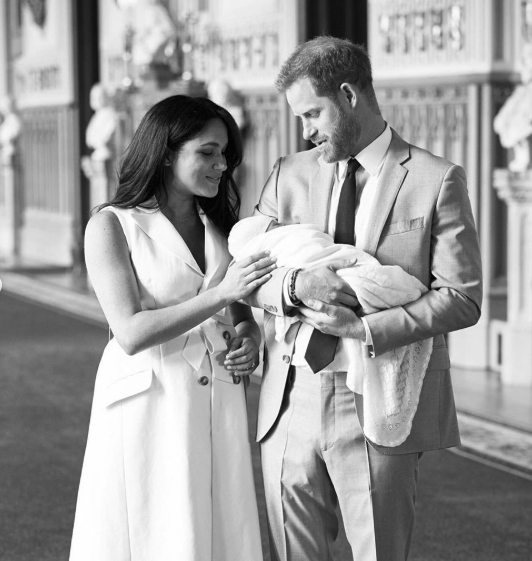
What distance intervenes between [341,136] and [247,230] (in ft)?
0.99

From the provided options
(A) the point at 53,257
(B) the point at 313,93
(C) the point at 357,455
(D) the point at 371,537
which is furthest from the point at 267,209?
(A) the point at 53,257

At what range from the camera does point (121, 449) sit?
2.69 metres

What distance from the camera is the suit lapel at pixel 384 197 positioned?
2.50 meters

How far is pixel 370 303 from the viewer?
2.42m

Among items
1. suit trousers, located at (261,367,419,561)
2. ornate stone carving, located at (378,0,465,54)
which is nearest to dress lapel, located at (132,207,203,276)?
suit trousers, located at (261,367,419,561)

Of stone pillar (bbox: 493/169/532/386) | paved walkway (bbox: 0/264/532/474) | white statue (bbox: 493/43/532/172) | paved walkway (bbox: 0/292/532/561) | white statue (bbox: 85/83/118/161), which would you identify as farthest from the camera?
white statue (bbox: 85/83/118/161)

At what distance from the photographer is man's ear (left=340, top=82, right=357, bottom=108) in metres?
2.43

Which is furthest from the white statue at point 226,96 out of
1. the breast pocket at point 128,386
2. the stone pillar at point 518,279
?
the breast pocket at point 128,386

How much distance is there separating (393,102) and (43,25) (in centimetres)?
796

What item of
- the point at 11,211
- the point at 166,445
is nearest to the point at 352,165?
the point at 166,445

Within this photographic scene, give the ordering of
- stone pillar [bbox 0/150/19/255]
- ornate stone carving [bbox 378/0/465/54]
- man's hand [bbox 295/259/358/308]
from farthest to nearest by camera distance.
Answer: stone pillar [bbox 0/150/19/255] < ornate stone carving [bbox 378/0/465/54] < man's hand [bbox 295/259/358/308]

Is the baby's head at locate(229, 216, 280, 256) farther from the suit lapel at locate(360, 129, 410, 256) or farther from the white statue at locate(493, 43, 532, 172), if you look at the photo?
the white statue at locate(493, 43, 532, 172)

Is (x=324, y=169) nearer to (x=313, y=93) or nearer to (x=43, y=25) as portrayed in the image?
(x=313, y=93)

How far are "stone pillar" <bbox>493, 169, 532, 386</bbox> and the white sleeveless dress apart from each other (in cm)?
434
